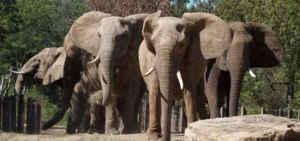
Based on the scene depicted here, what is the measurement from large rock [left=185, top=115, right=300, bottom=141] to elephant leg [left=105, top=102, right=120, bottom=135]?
794 cm

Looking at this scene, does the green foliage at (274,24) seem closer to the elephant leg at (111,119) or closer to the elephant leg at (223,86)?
the elephant leg at (223,86)

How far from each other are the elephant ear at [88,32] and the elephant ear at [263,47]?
366 cm

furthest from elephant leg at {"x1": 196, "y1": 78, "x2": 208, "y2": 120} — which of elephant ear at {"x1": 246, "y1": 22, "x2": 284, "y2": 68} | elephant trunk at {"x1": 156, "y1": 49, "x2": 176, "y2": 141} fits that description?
elephant ear at {"x1": 246, "y1": 22, "x2": 284, "y2": 68}

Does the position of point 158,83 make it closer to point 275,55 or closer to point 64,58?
point 275,55

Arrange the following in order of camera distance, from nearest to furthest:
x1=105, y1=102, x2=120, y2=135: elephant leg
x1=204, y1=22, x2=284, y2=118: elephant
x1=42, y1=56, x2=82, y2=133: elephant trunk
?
x1=105, y1=102, x2=120, y2=135: elephant leg < x1=204, y1=22, x2=284, y2=118: elephant < x1=42, y1=56, x2=82, y2=133: elephant trunk

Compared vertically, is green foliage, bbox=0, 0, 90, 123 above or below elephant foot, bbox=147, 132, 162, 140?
above

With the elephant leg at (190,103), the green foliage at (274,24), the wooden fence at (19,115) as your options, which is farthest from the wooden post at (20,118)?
the elephant leg at (190,103)

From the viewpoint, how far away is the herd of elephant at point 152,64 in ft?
45.9

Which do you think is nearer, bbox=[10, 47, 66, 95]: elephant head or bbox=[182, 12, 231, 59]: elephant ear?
bbox=[182, 12, 231, 59]: elephant ear

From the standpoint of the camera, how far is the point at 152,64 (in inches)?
554

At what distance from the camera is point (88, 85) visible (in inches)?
853

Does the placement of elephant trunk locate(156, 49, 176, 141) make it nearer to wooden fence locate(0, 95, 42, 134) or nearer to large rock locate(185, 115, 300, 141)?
large rock locate(185, 115, 300, 141)

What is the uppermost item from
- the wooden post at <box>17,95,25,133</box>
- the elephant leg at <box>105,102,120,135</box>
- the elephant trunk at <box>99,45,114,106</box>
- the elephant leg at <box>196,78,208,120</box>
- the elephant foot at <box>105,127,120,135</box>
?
the elephant trunk at <box>99,45,114,106</box>

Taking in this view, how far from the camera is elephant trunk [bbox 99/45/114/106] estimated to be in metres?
16.8
